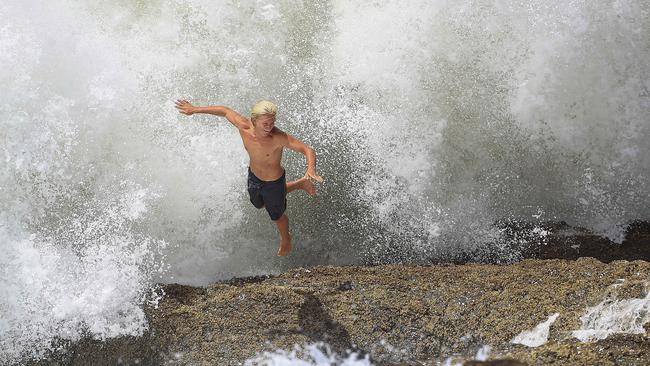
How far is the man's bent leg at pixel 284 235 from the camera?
4.90 meters

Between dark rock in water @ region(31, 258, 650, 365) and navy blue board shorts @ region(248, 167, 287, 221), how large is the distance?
22.9 inches

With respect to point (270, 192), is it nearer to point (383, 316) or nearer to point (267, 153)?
point (267, 153)

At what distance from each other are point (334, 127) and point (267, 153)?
1.28 metres

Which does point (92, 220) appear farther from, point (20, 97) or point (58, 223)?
point (20, 97)

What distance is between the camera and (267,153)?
4.32m

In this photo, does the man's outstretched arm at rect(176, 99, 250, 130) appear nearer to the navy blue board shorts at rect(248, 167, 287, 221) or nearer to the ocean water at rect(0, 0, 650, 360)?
the navy blue board shorts at rect(248, 167, 287, 221)

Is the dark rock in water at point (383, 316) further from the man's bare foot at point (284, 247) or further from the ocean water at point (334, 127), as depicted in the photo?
the ocean water at point (334, 127)

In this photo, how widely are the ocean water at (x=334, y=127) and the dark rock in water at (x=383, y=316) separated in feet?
2.54

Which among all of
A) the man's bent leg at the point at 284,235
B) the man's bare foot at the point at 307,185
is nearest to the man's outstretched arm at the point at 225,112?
the man's bare foot at the point at 307,185

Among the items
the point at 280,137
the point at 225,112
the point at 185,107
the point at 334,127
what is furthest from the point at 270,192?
the point at 334,127

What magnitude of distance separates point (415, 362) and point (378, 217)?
1.59 meters

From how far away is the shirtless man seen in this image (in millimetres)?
3986

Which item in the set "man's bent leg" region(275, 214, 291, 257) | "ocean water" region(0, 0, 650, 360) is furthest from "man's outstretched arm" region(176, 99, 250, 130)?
"ocean water" region(0, 0, 650, 360)

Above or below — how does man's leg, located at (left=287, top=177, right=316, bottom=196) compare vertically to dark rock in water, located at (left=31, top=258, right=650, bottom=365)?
above
